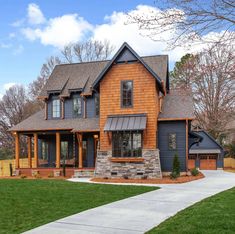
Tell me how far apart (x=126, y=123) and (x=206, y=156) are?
614 inches

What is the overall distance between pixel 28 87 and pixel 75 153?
2384cm

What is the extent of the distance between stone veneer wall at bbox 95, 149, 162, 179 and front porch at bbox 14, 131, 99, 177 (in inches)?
49.0

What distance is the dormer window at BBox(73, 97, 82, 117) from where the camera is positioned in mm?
24016

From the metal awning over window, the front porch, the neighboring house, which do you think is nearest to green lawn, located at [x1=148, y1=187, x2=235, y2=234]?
the metal awning over window

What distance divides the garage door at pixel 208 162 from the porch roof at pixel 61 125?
14.1 m

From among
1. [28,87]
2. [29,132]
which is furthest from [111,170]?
[28,87]

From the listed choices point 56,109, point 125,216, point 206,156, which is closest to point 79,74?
point 56,109

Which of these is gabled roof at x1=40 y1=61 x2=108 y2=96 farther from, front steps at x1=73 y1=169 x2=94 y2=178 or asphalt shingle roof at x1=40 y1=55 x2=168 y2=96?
front steps at x1=73 y1=169 x2=94 y2=178

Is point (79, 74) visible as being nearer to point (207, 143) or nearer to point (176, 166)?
point (176, 166)

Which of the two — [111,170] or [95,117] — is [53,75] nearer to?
[95,117]

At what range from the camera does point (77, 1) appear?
9367 mm

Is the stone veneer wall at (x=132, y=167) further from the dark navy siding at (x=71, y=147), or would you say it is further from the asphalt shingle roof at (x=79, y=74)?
the asphalt shingle roof at (x=79, y=74)

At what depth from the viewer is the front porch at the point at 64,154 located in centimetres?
2178

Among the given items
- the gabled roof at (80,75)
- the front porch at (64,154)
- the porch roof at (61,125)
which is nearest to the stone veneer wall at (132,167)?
the front porch at (64,154)
